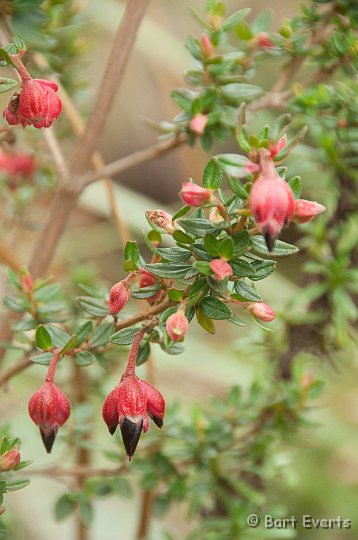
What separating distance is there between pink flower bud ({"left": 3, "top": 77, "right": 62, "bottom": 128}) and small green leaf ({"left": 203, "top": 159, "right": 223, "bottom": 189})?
0.10 m

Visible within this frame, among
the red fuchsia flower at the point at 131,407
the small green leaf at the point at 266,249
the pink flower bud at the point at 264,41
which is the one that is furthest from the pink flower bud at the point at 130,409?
the pink flower bud at the point at 264,41

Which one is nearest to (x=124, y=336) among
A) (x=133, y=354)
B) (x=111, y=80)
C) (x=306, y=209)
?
(x=133, y=354)

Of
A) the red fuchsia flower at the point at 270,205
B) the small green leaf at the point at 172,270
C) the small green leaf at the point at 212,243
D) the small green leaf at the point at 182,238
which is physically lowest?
the small green leaf at the point at 172,270

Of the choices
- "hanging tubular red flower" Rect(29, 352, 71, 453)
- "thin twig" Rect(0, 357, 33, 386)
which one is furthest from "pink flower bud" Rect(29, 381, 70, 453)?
"thin twig" Rect(0, 357, 33, 386)

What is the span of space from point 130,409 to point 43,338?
0.35ft

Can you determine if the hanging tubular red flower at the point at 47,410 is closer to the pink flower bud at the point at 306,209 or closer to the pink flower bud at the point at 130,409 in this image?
the pink flower bud at the point at 130,409

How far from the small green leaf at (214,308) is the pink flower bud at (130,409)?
0.06 meters

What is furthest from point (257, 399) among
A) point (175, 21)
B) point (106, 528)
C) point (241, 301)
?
point (175, 21)

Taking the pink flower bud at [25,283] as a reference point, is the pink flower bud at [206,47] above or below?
above

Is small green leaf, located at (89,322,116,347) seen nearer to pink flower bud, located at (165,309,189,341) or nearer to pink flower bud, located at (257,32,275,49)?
pink flower bud, located at (165,309,189,341)

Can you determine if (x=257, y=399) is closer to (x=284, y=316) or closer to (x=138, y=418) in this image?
(x=284, y=316)

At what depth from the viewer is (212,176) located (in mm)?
436

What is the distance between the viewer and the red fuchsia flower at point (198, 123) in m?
0.56

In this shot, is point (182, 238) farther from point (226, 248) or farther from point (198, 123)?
point (198, 123)
